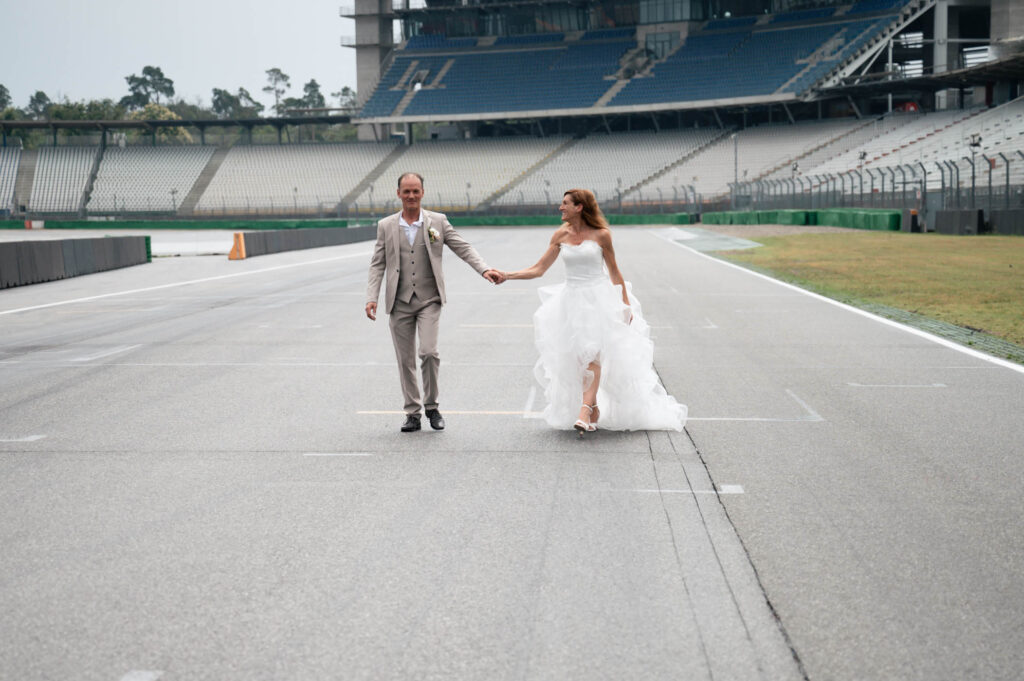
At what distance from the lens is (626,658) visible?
3730 mm

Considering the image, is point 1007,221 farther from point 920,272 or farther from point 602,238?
point 602,238

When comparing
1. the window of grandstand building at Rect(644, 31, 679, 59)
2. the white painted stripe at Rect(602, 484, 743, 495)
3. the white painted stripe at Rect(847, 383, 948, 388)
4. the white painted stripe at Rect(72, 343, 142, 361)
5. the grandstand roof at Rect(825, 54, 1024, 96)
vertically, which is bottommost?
the white painted stripe at Rect(847, 383, 948, 388)

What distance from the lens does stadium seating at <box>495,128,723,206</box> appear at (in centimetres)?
7212

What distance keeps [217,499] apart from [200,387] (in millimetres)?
4200

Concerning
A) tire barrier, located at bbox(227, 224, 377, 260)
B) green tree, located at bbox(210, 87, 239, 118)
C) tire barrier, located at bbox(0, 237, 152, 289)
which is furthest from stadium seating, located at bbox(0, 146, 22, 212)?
green tree, located at bbox(210, 87, 239, 118)

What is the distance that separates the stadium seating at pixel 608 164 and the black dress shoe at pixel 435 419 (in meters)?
63.0

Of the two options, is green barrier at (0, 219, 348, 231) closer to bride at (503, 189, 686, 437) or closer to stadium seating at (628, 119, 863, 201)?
stadium seating at (628, 119, 863, 201)

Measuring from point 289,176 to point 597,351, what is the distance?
78.3 meters

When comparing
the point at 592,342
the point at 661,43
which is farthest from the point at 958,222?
the point at 661,43

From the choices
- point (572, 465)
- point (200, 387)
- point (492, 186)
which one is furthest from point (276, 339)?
point (492, 186)

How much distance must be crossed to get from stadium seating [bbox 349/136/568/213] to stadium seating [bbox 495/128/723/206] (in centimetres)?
194

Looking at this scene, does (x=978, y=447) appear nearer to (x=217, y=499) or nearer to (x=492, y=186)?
(x=217, y=499)

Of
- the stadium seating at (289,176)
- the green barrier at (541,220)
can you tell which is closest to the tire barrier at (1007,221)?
the green barrier at (541,220)

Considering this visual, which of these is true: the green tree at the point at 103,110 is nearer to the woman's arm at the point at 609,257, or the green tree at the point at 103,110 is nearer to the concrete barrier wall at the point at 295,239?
the concrete barrier wall at the point at 295,239
